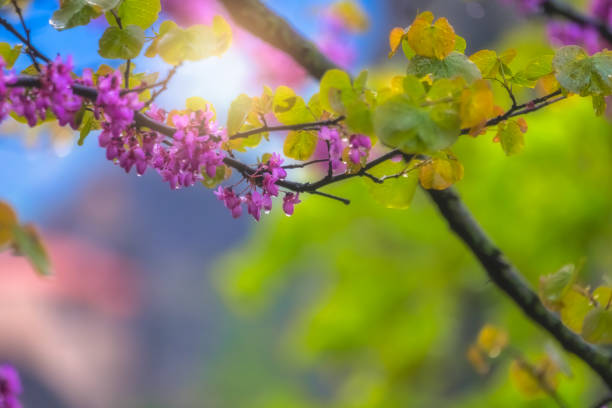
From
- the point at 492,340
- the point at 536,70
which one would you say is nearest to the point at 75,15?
the point at 536,70

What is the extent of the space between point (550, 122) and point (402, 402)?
1.66 meters

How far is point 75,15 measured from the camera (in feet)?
1.28

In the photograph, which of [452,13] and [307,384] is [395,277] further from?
[307,384]

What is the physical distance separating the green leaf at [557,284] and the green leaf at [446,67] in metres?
0.28

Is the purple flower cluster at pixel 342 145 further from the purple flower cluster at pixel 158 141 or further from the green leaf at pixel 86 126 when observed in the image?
the green leaf at pixel 86 126

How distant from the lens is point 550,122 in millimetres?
2127

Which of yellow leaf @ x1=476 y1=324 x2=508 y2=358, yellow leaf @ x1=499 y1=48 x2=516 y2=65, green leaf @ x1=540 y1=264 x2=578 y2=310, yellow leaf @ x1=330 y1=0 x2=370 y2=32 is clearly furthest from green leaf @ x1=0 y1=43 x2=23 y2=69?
yellow leaf @ x1=330 y1=0 x2=370 y2=32

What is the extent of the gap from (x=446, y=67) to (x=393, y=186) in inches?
4.8

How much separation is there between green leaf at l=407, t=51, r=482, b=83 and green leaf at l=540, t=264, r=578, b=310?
279 millimetres

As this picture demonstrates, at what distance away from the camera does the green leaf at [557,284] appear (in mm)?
551

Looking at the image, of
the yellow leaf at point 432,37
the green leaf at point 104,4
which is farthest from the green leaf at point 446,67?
the green leaf at point 104,4

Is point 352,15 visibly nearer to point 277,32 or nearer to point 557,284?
point 277,32

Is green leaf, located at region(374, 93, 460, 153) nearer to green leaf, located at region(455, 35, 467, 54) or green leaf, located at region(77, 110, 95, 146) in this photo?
green leaf, located at region(455, 35, 467, 54)

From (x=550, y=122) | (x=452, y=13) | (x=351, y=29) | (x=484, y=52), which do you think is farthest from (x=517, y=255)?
(x=484, y=52)
